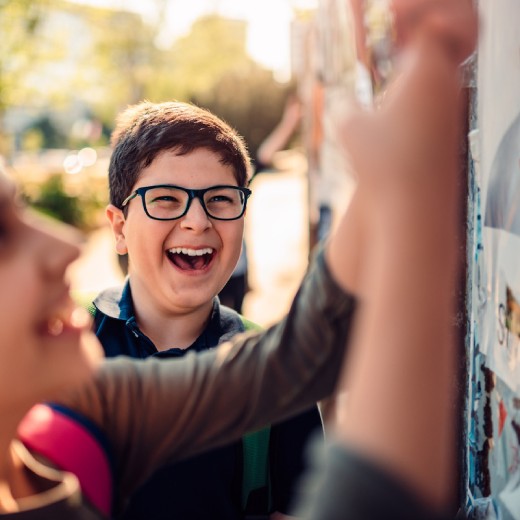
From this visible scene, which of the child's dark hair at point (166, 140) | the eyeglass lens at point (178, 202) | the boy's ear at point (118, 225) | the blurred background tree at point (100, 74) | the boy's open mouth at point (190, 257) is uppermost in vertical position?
the blurred background tree at point (100, 74)

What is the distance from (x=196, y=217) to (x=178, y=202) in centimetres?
6

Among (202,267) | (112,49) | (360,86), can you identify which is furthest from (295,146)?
(202,267)

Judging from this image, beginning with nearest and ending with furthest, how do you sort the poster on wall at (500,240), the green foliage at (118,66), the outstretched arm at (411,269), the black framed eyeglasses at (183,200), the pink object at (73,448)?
the outstretched arm at (411,269), the pink object at (73,448), the poster on wall at (500,240), the black framed eyeglasses at (183,200), the green foliage at (118,66)

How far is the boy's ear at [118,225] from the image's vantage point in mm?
2037

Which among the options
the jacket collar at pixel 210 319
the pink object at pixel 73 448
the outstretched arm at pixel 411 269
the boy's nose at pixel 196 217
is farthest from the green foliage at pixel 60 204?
the outstretched arm at pixel 411 269

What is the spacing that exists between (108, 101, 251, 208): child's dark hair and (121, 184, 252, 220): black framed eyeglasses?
8cm

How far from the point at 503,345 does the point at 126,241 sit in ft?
3.25

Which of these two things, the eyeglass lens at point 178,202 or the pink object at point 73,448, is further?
the eyeglass lens at point 178,202

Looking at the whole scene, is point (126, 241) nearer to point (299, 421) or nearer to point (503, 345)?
point (299, 421)

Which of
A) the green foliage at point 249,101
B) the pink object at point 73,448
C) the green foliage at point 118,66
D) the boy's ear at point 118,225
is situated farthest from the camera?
the green foliage at point 249,101

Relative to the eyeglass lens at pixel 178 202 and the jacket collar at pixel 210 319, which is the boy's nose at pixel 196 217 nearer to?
the eyeglass lens at pixel 178 202

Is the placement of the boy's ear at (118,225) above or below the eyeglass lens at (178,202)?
below

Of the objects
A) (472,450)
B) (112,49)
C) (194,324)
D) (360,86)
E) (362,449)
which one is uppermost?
(112,49)

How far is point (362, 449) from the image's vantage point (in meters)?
0.65
